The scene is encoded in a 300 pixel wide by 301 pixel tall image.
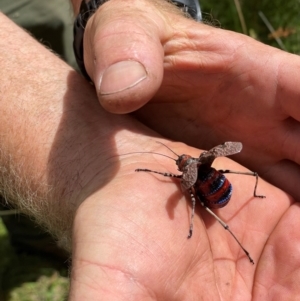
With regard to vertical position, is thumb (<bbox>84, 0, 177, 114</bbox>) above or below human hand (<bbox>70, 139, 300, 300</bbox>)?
above

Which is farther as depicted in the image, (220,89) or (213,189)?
(220,89)

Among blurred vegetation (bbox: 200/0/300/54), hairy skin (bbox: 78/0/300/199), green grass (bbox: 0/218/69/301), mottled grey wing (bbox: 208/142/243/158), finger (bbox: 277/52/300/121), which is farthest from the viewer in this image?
blurred vegetation (bbox: 200/0/300/54)

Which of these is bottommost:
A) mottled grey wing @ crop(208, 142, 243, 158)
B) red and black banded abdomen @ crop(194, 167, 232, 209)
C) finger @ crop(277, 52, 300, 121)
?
red and black banded abdomen @ crop(194, 167, 232, 209)

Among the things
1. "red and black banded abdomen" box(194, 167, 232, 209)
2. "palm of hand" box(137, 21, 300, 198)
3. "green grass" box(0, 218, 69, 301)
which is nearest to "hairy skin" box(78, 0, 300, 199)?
"palm of hand" box(137, 21, 300, 198)

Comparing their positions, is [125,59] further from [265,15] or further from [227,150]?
[265,15]

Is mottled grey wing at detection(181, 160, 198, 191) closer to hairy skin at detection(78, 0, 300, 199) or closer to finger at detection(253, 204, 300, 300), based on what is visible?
hairy skin at detection(78, 0, 300, 199)

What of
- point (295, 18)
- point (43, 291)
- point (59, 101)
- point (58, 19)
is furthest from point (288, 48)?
point (43, 291)

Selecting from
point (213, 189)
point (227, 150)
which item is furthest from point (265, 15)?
point (213, 189)
